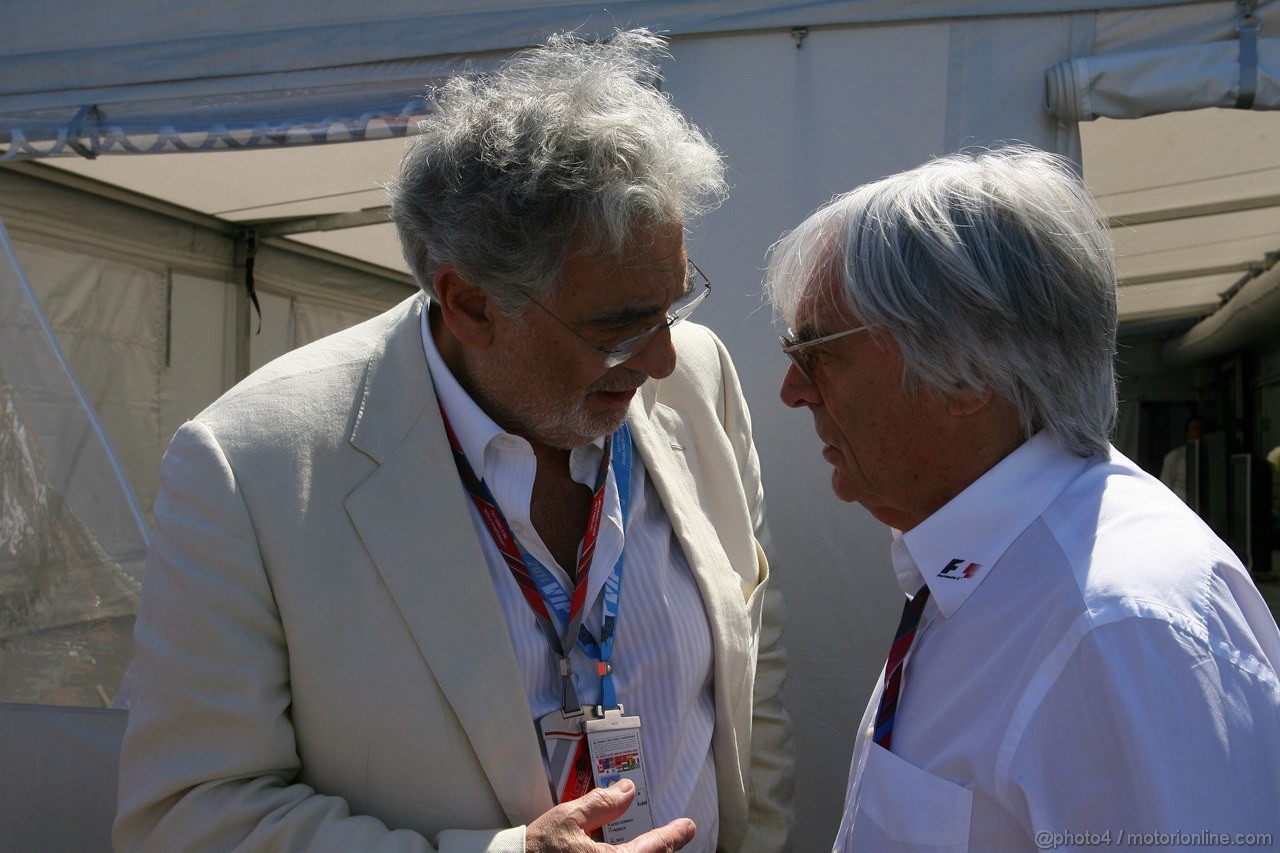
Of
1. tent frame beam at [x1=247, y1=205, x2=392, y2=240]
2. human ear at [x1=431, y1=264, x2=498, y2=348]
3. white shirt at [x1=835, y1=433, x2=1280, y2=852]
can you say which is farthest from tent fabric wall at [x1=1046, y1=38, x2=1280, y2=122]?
tent frame beam at [x1=247, y1=205, x2=392, y2=240]

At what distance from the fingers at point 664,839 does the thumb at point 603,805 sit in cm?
5

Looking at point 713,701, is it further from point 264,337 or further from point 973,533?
point 264,337

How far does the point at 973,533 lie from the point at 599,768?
2.24ft

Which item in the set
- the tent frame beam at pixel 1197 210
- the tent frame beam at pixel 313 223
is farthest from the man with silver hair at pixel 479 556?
the tent frame beam at pixel 1197 210

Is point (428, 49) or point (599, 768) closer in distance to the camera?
point (599, 768)

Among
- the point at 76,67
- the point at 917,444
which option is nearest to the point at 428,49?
the point at 76,67

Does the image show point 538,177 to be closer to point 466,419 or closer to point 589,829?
point 466,419

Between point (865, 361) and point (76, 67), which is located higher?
point (76, 67)

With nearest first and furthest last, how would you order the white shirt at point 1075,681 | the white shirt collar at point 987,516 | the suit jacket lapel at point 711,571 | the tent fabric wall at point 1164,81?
the white shirt at point 1075,681 → the white shirt collar at point 987,516 → the suit jacket lapel at point 711,571 → the tent fabric wall at point 1164,81

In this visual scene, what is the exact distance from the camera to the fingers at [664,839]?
150 cm

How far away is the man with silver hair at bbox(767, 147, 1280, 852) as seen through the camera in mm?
1035

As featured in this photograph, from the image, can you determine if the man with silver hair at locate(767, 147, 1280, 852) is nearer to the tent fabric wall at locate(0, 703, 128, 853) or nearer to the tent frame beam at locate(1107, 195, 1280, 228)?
the tent fabric wall at locate(0, 703, 128, 853)

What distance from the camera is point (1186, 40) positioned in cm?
280

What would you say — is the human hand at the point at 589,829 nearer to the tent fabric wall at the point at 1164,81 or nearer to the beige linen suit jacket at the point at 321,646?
the beige linen suit jacket at the point at 321,646
